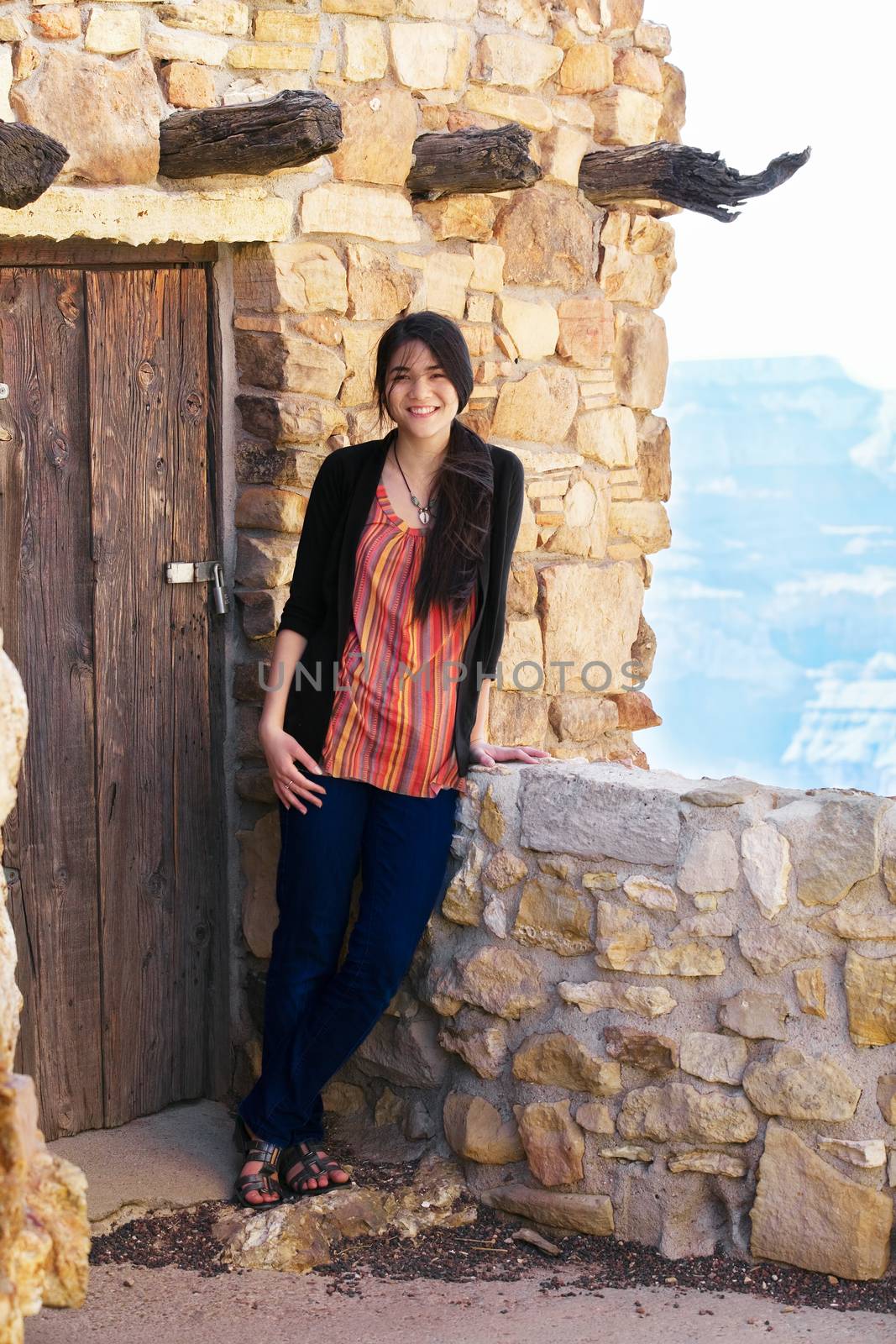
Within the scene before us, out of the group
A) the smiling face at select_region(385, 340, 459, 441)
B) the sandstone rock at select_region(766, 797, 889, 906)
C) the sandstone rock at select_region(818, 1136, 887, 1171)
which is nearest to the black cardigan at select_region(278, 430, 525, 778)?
the smiling face at select_region(385, 340, 459, 441)

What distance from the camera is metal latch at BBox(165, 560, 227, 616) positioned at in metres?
3.48

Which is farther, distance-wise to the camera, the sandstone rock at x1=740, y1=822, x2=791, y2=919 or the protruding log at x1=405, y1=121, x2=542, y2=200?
the protruding log at x1=405, y1=121, x2=542, y2=200

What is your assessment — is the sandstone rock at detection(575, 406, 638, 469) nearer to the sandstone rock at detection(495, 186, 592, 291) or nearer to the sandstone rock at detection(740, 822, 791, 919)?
the sandstone rock at detection(495, 186, 592, 291)

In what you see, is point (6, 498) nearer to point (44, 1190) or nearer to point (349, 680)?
point (349, 680)

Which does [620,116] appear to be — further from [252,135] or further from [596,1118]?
[596,1118]

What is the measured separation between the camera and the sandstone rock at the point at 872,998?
2797 mm

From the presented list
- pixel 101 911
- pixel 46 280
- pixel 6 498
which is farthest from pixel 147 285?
pixel 101 911

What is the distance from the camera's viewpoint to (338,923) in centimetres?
318

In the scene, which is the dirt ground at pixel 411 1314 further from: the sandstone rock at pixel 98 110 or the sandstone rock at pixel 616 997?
the sandstone rock at pixel 98 110

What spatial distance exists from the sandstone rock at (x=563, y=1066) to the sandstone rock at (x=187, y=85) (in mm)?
2182

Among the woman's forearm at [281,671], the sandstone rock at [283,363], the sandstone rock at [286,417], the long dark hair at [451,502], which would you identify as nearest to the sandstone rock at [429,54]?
the sandstone rock at [283,363]

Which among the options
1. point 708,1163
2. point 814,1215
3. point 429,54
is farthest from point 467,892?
point 429,54

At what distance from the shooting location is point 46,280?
127 inches

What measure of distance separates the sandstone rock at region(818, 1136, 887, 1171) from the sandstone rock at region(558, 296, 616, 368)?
93.1 inches
